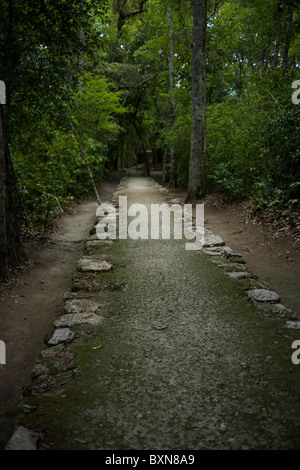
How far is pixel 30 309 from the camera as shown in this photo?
12.4 ft

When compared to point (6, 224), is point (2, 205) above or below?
above

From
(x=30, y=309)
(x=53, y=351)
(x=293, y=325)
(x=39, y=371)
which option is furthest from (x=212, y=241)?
(x=39, y=371)

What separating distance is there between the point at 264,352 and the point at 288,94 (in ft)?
20.4

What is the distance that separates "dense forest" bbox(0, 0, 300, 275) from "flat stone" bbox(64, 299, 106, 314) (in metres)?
1.24

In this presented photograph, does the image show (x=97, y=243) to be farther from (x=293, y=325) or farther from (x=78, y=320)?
(x=293, y=325)

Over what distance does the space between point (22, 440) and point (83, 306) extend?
1644mm

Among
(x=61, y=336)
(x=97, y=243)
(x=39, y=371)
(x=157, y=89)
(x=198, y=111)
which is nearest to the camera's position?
(x=39, y=371)

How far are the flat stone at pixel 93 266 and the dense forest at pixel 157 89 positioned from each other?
935mm

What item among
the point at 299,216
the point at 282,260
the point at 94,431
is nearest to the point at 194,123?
the point at 299,216

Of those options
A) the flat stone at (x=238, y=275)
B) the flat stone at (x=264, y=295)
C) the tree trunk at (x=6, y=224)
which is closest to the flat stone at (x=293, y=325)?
the flat stone at (x=264, y=295)

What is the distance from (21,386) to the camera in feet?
8.18

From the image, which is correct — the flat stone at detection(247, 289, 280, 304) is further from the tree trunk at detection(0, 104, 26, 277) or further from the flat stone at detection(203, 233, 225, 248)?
the tree trunk at detection(0, 104, 26, 277)

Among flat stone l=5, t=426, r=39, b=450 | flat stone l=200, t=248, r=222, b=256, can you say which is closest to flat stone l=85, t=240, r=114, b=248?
flat stone l=200, t=248, r=222, b=256

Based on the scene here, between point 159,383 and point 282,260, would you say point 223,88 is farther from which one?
point 159,383
